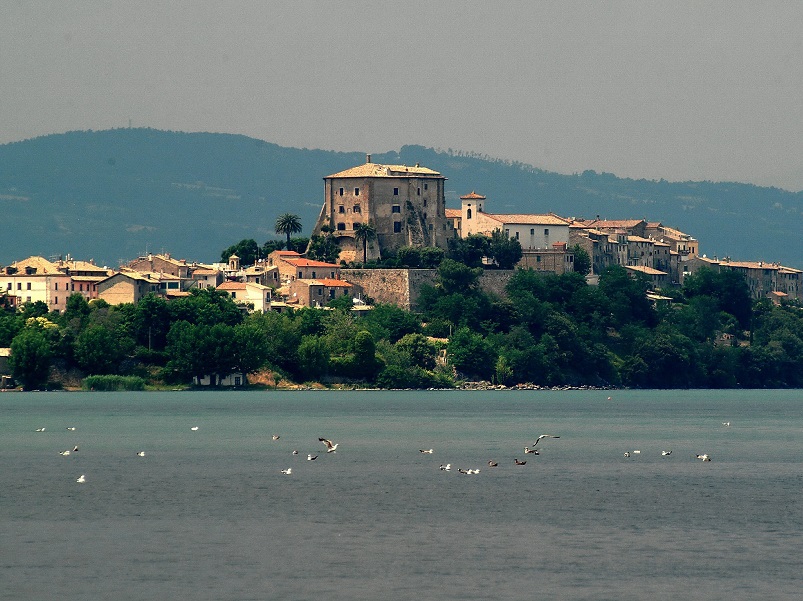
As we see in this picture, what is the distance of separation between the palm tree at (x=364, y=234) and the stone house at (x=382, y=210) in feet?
1.22

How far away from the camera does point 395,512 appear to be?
145ft

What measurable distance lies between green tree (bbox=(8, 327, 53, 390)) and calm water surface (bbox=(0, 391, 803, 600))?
95.7ft

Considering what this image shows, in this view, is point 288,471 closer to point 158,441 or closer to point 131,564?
point 158,441

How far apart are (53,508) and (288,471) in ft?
40.6

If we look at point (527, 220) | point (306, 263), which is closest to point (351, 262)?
point (306, 263)

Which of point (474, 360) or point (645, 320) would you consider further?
point (645, 320)

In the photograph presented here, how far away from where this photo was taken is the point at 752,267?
652ft

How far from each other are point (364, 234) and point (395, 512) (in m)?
104

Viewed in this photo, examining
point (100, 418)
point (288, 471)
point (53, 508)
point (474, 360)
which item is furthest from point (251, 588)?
point (474, 360)

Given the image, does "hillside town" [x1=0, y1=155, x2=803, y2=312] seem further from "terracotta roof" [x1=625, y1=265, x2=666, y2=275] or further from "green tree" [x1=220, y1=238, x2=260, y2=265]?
"green tree" [x1=220, y1=238, x2=260, y2=265]

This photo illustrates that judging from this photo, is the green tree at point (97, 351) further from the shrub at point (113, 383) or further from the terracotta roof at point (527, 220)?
the terracotta roof at point (527, 220)

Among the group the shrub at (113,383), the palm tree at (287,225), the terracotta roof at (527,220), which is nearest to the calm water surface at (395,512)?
the shrub at (113,383)

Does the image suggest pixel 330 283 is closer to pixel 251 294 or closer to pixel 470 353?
pixel 251 294

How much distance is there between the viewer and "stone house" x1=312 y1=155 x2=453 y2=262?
491 feet
